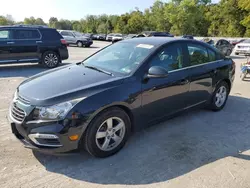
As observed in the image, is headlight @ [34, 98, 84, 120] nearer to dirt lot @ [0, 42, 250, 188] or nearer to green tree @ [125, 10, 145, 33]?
dirt lot @ [0, 42, 250, 188]

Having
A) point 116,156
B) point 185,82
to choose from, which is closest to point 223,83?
point 185,82

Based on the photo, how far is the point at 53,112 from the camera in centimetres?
288

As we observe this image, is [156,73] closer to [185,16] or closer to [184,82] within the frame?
[184,82]

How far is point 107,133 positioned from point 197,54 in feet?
8.04

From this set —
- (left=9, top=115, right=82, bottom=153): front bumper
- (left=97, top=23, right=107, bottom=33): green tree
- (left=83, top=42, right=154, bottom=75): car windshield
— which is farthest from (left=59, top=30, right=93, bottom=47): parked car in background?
(left=97, top=23, right=107, bottom=33): green tree

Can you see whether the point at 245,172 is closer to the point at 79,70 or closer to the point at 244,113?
the point at 244,113

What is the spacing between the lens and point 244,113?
17.0 ft

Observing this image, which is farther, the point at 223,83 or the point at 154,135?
the point at 223,83

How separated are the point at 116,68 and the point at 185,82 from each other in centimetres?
125

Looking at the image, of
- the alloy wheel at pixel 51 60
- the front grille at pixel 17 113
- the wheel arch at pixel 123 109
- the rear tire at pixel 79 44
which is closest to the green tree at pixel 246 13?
the rear tire at pixel 79 44

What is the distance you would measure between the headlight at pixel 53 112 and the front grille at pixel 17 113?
0.74 ft

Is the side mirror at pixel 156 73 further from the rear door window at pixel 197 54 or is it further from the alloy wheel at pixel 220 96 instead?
the alloy wheel at pixel 220 96

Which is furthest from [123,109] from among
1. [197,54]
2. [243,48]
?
[243,48]

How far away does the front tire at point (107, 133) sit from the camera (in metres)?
3.09
